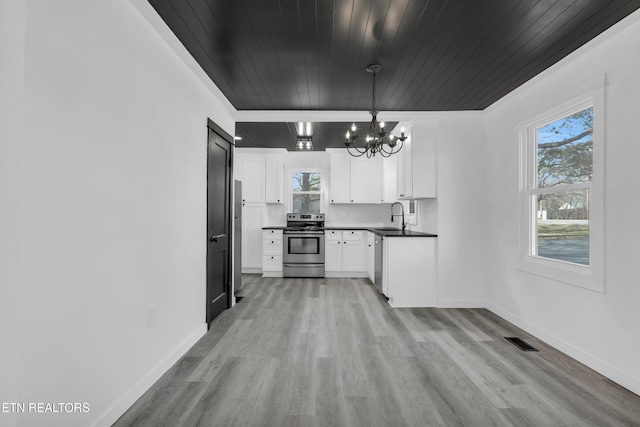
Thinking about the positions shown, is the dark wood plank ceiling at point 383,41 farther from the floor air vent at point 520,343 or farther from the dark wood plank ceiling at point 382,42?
the floor air vent at point 520,343

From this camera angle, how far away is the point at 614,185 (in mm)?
2271

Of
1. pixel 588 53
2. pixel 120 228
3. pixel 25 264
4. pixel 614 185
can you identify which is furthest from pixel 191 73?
pixel 614 185

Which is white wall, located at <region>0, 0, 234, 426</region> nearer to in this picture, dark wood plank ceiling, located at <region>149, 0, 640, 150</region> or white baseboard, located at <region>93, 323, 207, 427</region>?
white baseboard, located at <region>93, 323, 207, 427</region>

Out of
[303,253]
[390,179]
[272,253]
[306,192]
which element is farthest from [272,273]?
[390,179]

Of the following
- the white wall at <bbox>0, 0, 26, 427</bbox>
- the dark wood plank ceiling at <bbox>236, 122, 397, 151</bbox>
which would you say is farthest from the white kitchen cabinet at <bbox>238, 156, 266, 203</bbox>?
the white wall at <bbox>0, 0, 26, 427</bbox>

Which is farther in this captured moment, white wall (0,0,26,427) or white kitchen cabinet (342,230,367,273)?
white kitchen cabinet (342,230,367,273)

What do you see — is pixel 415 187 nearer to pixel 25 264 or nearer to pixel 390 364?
pixel 390 364

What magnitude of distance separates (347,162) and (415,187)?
7.45 ft

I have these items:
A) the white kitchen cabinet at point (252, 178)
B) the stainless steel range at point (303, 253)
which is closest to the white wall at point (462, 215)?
the stainless steel range at point (303, 253)

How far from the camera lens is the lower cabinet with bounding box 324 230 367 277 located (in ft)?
19.2

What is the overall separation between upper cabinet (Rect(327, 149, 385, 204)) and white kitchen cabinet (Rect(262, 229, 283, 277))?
4.48 feet

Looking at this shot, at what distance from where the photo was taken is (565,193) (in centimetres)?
283

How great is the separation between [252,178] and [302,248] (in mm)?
1731

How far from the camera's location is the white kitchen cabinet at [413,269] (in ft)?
13.4
